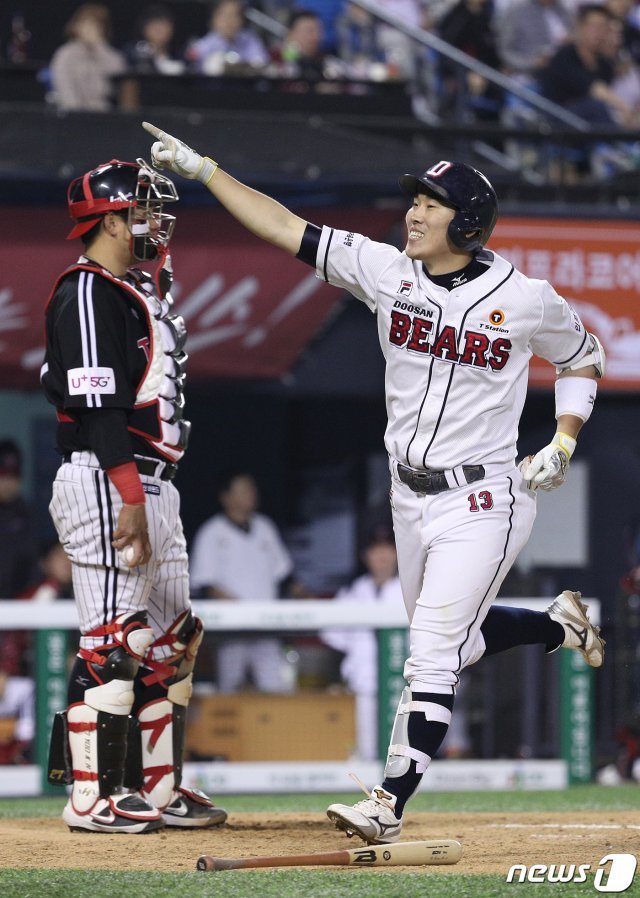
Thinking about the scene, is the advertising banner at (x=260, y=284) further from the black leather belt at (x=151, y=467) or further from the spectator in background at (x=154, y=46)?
the black leather belt at (x=151, y=467)

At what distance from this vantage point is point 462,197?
4488mm

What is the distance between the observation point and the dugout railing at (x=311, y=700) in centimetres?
749

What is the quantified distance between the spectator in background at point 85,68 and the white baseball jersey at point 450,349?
224 inches

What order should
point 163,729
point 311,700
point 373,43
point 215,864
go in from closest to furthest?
point 215,864 → point 163,729 → point 311,700 → point 373,43

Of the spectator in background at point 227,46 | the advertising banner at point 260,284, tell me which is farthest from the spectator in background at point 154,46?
the advertising banner at point 260,284

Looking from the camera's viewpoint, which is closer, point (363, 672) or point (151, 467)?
point (151, 467)

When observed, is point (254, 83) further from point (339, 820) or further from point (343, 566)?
point (339, 820)

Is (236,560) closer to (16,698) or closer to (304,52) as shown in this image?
(16,698)

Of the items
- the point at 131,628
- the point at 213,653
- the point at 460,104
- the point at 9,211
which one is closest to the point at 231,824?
the point at 131,628

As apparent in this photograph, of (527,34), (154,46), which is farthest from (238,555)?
(527,34)

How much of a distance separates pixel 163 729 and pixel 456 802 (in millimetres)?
2145

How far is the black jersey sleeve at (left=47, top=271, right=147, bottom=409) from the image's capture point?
4738mm

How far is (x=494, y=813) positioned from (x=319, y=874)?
6.94 feet

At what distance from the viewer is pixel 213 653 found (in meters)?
7.60
